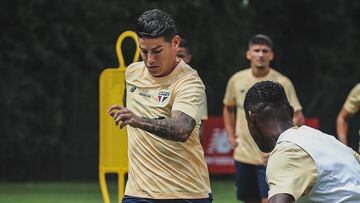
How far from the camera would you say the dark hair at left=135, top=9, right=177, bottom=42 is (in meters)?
6.67

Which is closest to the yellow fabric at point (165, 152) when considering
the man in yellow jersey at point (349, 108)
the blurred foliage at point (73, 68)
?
the man in yellow jersey at point (349, 108)

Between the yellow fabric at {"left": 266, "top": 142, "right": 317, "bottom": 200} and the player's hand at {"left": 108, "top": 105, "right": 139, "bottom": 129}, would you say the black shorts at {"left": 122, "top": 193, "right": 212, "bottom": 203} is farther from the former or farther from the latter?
the yellow fabric at {"left": 266, "top": 142, "right": 317, "bottom": 200}

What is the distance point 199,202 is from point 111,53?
48.0 feet

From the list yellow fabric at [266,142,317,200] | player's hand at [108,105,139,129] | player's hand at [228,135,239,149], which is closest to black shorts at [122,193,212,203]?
player's hand at [108,105,139,129]

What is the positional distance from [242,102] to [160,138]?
5286 mm

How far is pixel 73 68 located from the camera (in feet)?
68.3

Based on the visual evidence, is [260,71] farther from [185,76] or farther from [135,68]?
[185,76]

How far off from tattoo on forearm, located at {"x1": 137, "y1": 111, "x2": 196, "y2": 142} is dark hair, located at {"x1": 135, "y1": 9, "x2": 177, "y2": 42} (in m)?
0.56

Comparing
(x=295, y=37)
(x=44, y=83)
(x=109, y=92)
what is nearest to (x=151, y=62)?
(x=109, y=92)

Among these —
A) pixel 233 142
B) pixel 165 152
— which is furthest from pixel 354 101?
pixel 165 152

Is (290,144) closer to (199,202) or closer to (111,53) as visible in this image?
(199,202)

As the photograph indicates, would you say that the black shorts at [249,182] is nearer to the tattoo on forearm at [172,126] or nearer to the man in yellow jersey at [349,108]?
the man in yellow jersey at [349,108]

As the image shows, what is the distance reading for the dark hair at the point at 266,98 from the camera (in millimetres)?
4988

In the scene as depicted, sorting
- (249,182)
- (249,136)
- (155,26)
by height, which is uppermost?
(155,26)
